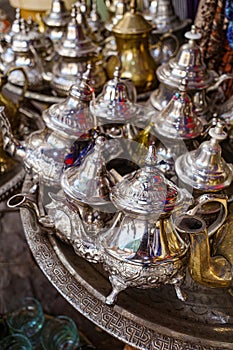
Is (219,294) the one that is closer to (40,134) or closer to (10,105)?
(40,134)

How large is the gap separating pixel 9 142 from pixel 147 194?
377 millimetres

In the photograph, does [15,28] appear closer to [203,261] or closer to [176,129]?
[176,129]

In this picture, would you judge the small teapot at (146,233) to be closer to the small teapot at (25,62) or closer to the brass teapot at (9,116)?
the brass teapot at (9,116)

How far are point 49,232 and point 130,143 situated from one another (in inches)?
9.5

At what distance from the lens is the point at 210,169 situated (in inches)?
30.6

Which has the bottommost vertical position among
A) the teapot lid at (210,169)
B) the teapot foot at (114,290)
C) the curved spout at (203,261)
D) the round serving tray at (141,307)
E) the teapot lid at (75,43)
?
the round serving tray at (141,307)

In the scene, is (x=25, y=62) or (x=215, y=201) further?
(x=25, y=62)

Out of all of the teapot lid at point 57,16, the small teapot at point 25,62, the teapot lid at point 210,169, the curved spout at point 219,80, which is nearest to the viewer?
the teapot lid at point 210,169

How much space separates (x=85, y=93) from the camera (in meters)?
0.85

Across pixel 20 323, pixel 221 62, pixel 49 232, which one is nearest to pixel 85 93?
pixel 49 232

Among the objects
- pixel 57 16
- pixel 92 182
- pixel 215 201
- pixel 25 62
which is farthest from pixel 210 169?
pixel 57 16

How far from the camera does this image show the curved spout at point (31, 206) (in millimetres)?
771

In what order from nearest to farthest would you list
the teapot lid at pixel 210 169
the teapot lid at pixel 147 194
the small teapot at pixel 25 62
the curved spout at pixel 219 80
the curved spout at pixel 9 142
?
the teapot lid at pixel 147 194
the teapot lid at pixel 210 169
the curved spout at pixel 9 142
the curved spout at pixel 219 80
the small teapot at pixel 25 62

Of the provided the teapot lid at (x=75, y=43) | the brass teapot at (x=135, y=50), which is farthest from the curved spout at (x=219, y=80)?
the teapot lid at (x=75, y=43)
